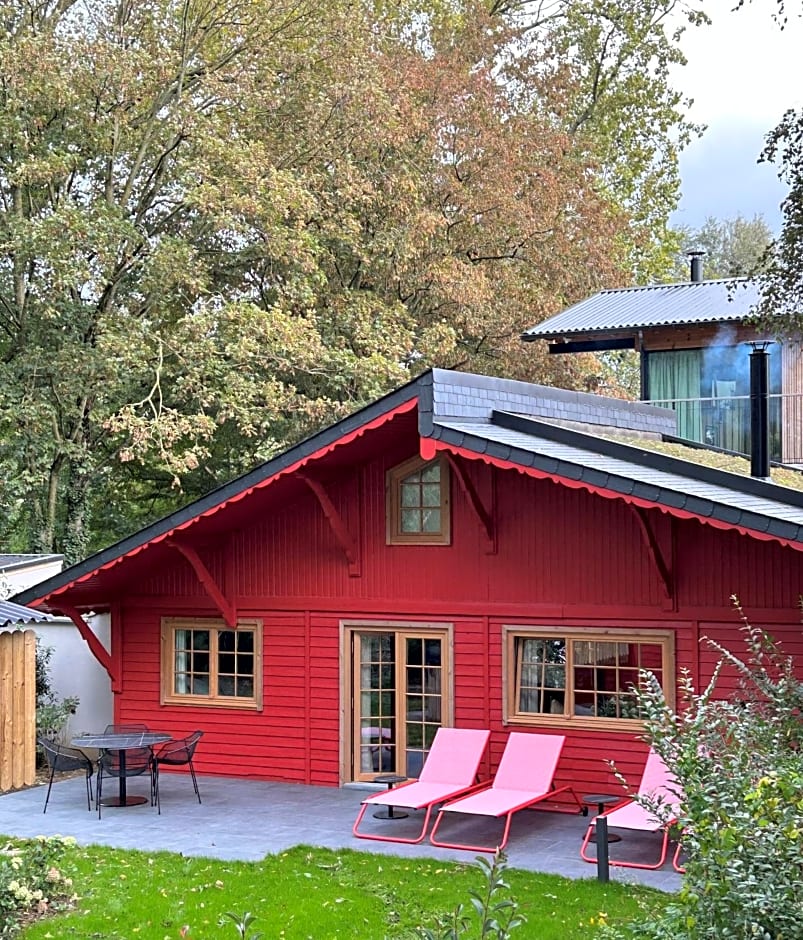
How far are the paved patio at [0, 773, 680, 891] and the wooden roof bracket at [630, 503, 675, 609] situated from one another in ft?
7.14

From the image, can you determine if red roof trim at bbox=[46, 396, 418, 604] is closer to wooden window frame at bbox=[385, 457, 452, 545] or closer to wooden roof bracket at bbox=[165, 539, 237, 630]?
wooden roof bracket at bbox=[165, 539, 237, 630]

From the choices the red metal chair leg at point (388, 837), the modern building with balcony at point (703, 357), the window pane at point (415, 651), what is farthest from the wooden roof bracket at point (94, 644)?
the modern building with balcony at point (703, 357)

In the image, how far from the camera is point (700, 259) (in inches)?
976

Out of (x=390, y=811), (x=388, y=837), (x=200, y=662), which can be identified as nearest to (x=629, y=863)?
(x=388, y=837)

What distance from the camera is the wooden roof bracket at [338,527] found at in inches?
490

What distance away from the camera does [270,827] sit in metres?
11.0

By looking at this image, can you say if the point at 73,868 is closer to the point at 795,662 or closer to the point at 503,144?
the point at 795,662

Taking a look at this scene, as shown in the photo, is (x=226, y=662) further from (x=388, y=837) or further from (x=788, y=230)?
(x=788, y=230)

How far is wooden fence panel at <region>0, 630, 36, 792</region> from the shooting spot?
12.8 metres

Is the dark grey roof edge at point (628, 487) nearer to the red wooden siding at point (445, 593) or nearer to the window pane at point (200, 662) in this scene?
the red wooden siding at point (445, 593)

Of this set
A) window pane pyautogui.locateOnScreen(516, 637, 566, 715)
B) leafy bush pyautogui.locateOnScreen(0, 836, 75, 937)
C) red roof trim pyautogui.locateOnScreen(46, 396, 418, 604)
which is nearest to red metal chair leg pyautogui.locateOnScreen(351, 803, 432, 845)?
window pane pyautogui.locateOnScreen(516, 637, 566, 715)

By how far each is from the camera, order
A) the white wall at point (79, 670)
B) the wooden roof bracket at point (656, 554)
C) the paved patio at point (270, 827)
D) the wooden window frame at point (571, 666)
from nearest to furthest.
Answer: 1. the paved patio at point (270, 827)
2. the wooden roof bracket at point (656, 554)
3. the wooden window frame at point (571, 666)
4. the white wall at point (79, 670)

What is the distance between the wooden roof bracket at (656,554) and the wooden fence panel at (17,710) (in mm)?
6415

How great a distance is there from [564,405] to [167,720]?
18.6 feet
